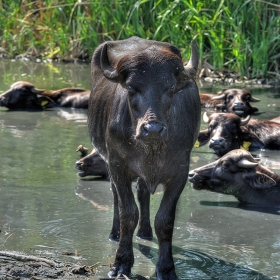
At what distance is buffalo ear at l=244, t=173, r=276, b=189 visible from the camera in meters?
8.74

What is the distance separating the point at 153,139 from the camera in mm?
5816

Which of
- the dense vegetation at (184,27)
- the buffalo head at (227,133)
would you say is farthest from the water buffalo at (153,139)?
the dense vegetation at (184,27)

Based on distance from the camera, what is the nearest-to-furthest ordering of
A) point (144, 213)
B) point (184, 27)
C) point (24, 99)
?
point (144, 213) < point (24, 99) < point (184, 27)

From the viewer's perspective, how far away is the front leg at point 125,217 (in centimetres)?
663

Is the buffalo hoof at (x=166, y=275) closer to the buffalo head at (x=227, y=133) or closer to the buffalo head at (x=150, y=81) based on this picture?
the buffalo head at (x=150, y=81)

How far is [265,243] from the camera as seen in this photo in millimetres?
7484

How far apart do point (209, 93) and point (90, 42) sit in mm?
4732

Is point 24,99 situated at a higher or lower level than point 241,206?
lower

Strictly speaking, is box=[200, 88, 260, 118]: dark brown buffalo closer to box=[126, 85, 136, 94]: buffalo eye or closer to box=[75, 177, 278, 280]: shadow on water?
box=[75, 177, 278, 280]: shadow on water

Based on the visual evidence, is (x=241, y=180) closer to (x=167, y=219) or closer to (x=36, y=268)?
(x=167, y=219)

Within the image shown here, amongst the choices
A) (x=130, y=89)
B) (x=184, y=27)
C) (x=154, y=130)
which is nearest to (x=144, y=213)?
(x=130, y=89)

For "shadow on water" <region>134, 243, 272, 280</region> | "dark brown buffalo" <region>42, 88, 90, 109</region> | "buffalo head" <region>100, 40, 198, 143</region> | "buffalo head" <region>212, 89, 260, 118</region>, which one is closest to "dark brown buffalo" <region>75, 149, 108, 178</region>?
"shadow on water" <region>134, 243, 272, 280</region>

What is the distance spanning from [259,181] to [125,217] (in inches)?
102

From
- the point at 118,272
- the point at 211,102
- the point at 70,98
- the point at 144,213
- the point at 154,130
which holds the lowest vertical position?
the point at 70,98
